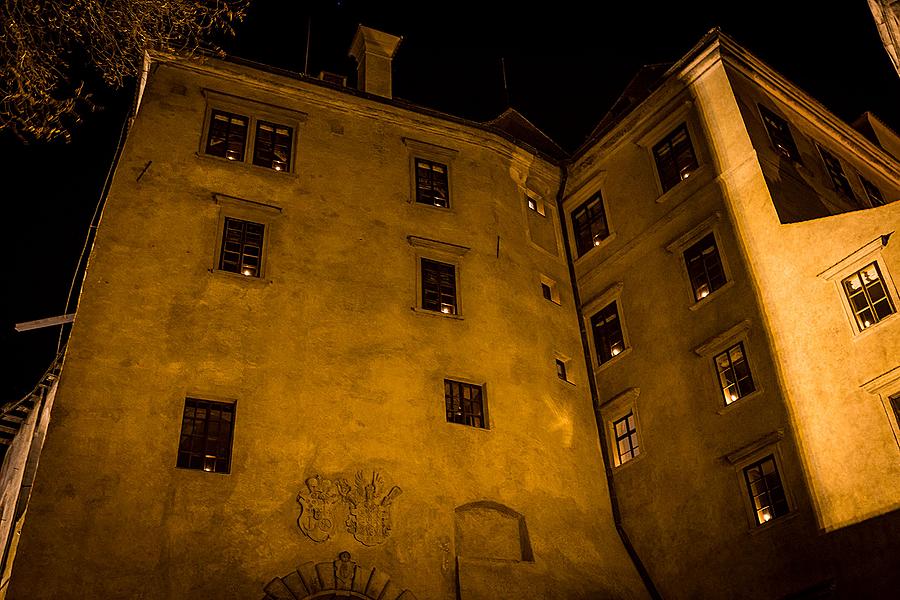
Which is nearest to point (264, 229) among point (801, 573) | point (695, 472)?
point (695, 472)

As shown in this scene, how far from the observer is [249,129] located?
1006 inches

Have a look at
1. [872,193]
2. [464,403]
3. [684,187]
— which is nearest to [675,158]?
[684,187]

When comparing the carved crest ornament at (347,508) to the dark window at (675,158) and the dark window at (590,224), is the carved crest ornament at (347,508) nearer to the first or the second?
the dark window at (590,224)

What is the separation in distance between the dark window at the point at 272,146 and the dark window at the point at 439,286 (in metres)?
5.05

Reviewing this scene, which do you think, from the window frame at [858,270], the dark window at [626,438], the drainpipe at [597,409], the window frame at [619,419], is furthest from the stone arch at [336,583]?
the window frame at [858,270]

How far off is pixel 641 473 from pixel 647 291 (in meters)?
5.26

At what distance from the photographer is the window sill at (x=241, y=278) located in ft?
72.8

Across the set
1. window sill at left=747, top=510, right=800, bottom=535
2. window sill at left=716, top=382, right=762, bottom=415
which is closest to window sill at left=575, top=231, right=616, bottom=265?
window sill at left=716, top=382, right=762, bottom=415

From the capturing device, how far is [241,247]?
23203mm

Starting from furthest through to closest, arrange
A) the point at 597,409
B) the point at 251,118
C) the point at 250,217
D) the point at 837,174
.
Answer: the point at 837,174
the point at 251,118
the point at 597,409
the point at 250,217

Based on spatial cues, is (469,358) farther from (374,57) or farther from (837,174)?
(837,174)

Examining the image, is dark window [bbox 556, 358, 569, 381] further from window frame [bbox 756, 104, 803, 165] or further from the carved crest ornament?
window frame [bbox 756, 104, 803, 165]

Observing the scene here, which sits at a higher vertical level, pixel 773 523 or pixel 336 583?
pixel 773 523

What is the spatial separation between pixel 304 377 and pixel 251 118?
8791 millimetres
